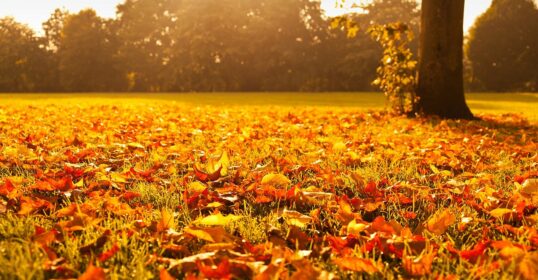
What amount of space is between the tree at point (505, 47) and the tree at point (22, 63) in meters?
40.3

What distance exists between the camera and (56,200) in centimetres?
255

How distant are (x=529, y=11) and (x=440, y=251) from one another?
4638 cm

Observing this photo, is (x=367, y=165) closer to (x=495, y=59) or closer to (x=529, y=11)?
(x=495, y=59)

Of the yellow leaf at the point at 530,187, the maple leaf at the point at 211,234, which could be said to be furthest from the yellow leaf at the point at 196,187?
the yellow leaf at the point at 530,187

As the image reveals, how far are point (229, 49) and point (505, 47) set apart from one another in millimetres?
23609

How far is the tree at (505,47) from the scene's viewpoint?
40.4m

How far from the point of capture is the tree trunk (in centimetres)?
897

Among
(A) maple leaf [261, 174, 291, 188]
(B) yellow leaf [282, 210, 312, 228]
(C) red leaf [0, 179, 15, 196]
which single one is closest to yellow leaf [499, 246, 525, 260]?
(B) yellow leaf [282, 210, 312, 228]

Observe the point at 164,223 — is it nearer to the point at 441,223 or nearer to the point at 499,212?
the point at 441,223

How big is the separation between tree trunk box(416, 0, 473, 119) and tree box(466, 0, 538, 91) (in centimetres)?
3492

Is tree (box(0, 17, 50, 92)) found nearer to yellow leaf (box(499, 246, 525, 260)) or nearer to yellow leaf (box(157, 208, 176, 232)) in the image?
yellow leaf (box(157, 208, 176, 232))

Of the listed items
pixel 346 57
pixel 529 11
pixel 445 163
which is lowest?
pixel 445 163

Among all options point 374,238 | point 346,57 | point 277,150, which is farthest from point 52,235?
point 346,57

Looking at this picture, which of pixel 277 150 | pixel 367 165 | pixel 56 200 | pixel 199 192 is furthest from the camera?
pixel 277 150
